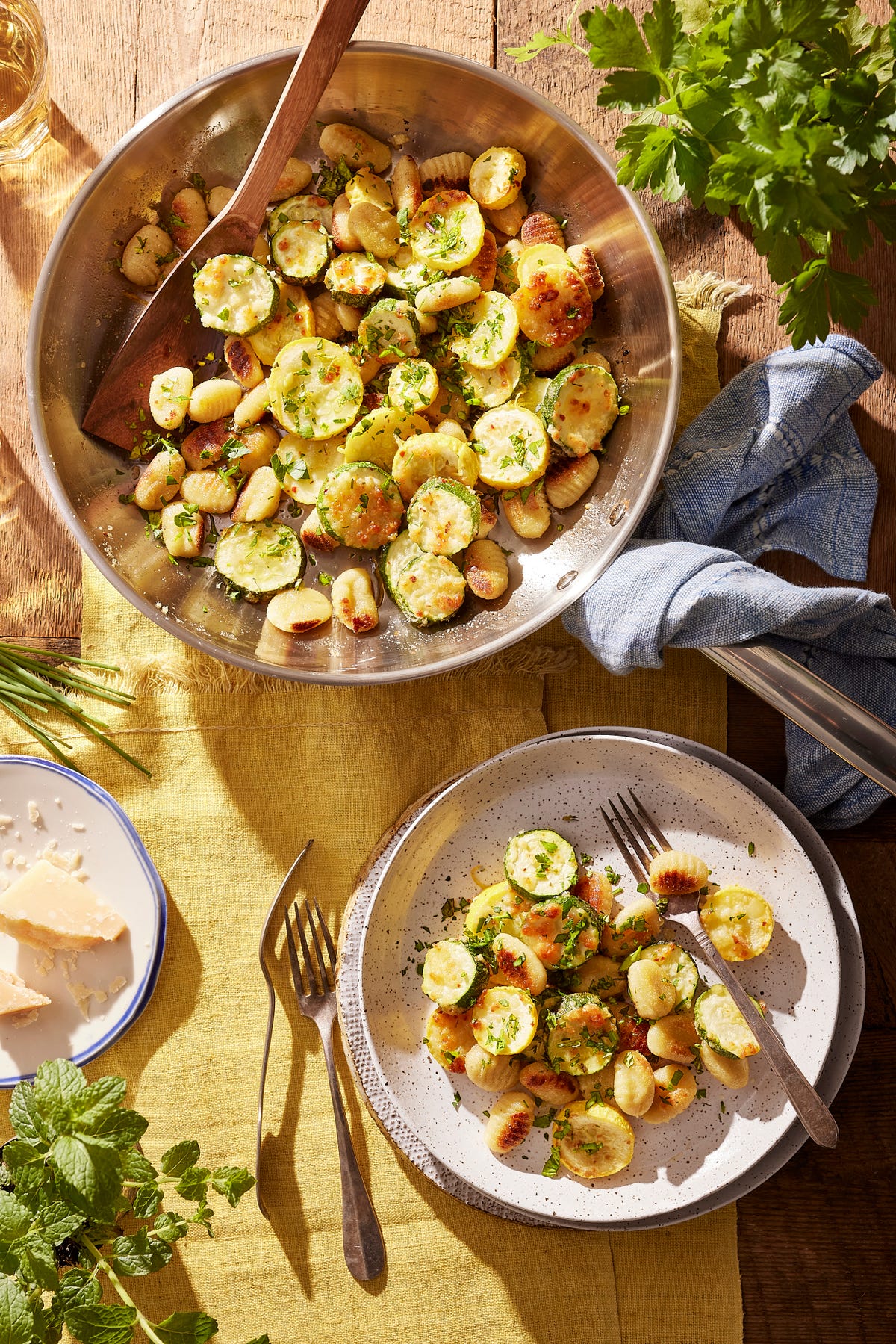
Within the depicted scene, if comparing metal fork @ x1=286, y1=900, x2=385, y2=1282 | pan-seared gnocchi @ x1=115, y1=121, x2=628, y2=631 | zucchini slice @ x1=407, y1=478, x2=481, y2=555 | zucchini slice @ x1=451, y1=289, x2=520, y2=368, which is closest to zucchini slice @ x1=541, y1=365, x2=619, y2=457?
pan-seared gnocchi @ x1=115, y1=121, x2=628, y2=631

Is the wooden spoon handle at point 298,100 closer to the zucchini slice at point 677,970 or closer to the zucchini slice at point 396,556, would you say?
the zucchini slice at point 396,556

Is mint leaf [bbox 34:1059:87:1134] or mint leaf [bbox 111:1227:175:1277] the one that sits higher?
mint leaf [bbox 34:1059:87:1134]

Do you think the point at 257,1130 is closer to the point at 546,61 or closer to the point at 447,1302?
the point at 447,1302

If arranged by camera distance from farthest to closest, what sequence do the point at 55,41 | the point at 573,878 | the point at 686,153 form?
1. the point at 55,41
2. the point at 573,878
3. the point at 686,153

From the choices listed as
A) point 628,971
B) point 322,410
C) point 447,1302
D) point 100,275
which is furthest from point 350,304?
point 447,1302

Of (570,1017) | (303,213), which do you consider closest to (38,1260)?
(570,1017)

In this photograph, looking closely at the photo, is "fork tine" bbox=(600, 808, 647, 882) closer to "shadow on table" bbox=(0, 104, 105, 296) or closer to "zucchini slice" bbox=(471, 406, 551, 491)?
"zucchini slice" bbox=(471, 406, 551, 491)
